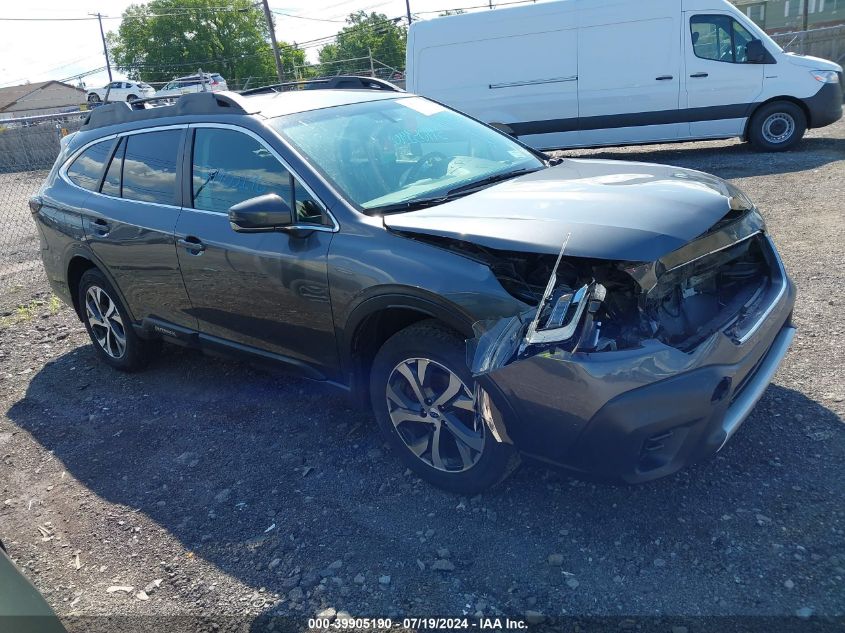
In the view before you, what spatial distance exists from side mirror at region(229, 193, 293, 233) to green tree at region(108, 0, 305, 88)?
7441 cm

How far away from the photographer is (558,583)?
2682 mm

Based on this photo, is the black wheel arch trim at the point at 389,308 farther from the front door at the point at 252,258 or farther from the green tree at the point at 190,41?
the green tree at the point at 190,41

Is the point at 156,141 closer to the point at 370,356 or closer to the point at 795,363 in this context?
the point at 370,356

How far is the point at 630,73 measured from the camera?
37.0 ft

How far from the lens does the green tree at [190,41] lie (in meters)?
73.1

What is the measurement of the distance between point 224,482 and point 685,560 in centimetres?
231

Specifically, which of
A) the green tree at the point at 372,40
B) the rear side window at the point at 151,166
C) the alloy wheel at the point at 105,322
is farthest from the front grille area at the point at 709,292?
the green tree at the point at 372,40

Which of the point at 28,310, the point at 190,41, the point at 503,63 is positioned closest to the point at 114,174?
the point at 28,310

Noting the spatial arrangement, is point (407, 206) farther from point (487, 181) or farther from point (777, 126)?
point (777, 126)

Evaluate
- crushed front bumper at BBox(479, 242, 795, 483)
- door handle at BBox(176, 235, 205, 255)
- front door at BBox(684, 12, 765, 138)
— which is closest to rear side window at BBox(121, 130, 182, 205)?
door handle at BBox(176, 235, 205, 255)

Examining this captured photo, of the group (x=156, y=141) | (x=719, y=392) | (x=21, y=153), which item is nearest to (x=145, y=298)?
(x=156, y=141)

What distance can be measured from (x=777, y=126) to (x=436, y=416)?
10464 mm

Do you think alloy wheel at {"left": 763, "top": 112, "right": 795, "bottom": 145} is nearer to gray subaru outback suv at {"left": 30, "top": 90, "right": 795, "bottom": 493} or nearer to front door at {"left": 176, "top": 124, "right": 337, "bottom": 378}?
gray subaru outback suv at {"left": 30, "top": 90, "right": 795, "bottom": 493}

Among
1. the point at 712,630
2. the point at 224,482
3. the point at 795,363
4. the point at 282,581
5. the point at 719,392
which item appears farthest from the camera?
the point at 795,363
